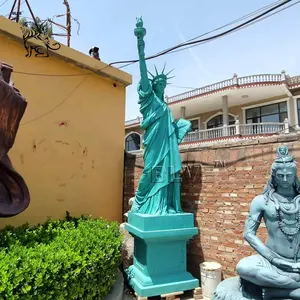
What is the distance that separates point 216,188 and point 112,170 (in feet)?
7.19

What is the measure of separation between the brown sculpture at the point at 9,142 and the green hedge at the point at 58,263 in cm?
34

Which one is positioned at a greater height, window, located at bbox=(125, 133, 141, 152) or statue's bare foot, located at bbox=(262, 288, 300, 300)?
window, located at bbox=(125, 133, 141, 152)

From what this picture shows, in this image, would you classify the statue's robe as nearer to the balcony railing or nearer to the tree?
the tree

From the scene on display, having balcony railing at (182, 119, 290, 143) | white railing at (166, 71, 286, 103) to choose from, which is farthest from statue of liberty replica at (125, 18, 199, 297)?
white railing at (166, 71, 286, 103)

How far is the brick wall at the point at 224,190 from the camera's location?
343cm

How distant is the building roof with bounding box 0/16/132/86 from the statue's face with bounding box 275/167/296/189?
387cm

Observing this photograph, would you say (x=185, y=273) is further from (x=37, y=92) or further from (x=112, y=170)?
(x=37, y=92)

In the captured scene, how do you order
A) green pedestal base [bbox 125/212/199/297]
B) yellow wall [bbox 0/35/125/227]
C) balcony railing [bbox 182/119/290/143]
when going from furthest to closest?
1. balcony railing [bbox 182/119/290/143]
2. yellow wall [bbox 0/35/125/227]
3. green pedestal base [bbox 125/212/199/297]

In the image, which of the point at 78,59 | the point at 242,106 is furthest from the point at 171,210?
the point at 242,106

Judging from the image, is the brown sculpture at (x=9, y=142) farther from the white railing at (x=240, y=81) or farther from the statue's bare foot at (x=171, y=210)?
the white railing at (x=240, y=81)

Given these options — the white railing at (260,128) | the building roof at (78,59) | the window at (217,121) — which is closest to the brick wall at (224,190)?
the building roof at (78,59)

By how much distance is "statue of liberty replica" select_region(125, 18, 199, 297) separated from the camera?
11.0 feet

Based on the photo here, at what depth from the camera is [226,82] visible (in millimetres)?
13375

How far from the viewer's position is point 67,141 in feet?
15.4
